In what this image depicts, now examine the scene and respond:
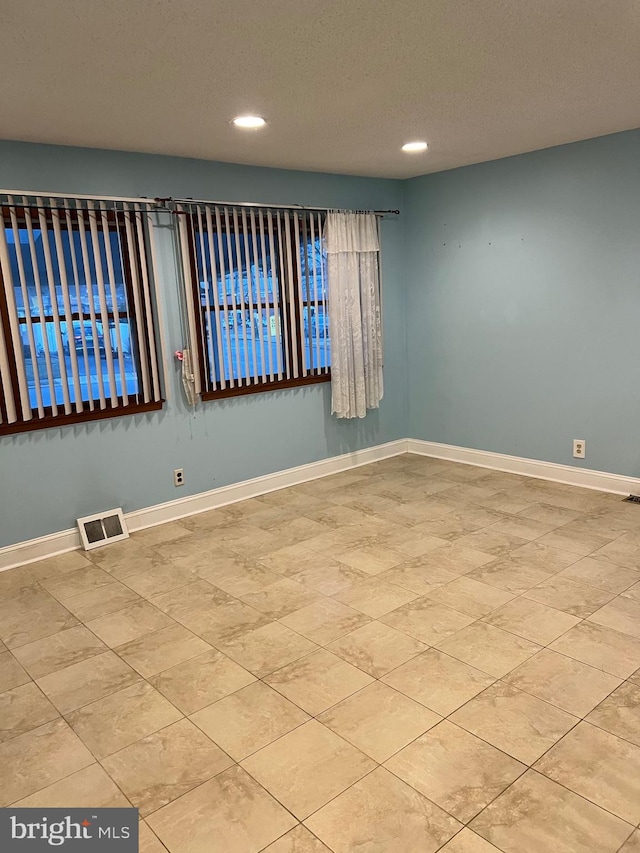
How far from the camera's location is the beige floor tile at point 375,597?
2.96m

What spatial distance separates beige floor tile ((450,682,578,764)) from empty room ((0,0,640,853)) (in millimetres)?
12

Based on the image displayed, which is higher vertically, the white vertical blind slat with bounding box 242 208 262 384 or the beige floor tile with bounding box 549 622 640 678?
the white vertical blind slat with bounding box 242 208 262 384

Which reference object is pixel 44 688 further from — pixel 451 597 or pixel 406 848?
pixel 451 597

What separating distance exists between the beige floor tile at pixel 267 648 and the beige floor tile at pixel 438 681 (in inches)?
16.5

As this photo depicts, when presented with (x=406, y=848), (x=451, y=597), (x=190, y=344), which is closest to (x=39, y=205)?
(x=190, y=344)

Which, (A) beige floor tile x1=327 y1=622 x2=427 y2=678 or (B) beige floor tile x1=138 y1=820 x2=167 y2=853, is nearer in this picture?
(B) beige floor tile x1=138 y1=820 x2=167 y2=853

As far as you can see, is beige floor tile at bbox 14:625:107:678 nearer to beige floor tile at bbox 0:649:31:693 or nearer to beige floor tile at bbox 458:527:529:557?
beige floor tile at bbox 0:649:31:693

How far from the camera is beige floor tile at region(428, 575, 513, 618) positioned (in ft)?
9.56

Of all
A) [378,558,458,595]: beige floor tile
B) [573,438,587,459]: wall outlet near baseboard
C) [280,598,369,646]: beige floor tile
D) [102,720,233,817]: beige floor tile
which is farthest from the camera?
[573,438,587,459]: wall outlet near baseboard

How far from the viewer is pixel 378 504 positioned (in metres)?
4.41

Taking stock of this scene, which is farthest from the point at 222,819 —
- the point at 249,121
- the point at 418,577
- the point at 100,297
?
the point at 249,121

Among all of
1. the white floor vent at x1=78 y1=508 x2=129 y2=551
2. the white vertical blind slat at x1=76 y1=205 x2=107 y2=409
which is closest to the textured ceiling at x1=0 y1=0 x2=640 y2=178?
the white vertical blind slat at x1=76 y1=205 x2=107 y2=409

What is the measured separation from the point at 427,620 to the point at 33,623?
185cm

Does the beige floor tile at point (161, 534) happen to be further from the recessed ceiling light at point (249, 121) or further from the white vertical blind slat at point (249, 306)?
the recessed ceiling light at point (249, 121)
